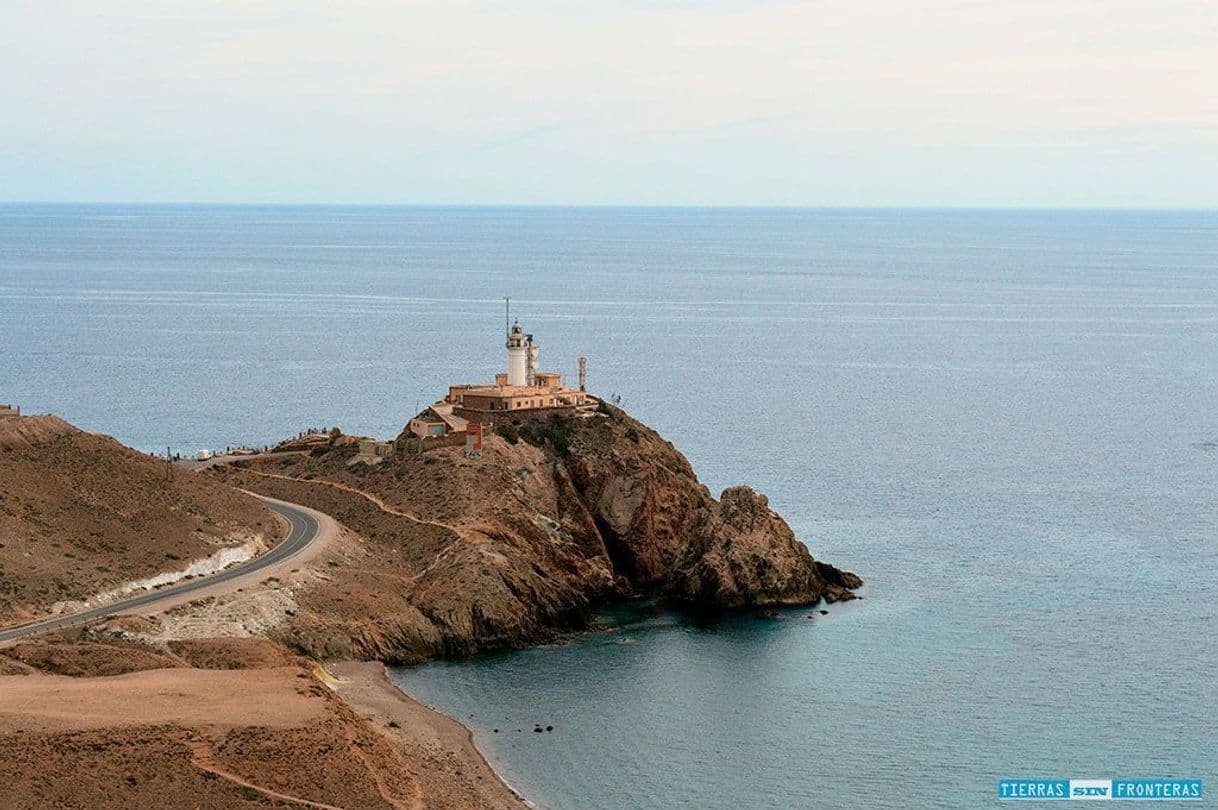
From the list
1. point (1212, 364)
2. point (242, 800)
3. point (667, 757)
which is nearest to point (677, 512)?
point (667, 757)

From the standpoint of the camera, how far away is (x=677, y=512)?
89.9 meters

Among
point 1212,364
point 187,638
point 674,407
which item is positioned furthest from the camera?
point 1212,364

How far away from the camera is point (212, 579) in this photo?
239 feet

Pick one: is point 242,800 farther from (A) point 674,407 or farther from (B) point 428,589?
(A) point 674,407

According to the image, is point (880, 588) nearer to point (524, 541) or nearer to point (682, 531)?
point (682, 531)

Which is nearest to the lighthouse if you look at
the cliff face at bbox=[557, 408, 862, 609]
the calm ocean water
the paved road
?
the cliff face at bbox=[557, 408, 862, 609]

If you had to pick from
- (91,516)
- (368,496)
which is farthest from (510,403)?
(91,516)

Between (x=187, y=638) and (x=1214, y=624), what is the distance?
151 ft

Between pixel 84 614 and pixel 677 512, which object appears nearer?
pixel 84 614

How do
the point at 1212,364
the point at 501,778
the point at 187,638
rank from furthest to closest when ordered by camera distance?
the point at 1212,364 < the point at 187,638 < the point at 501,778

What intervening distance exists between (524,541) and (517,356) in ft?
68.2

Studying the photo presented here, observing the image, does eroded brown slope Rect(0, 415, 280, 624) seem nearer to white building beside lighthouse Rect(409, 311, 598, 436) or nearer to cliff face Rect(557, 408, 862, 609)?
white building beside lighthouse Rect(409, 311, 598, 436)
